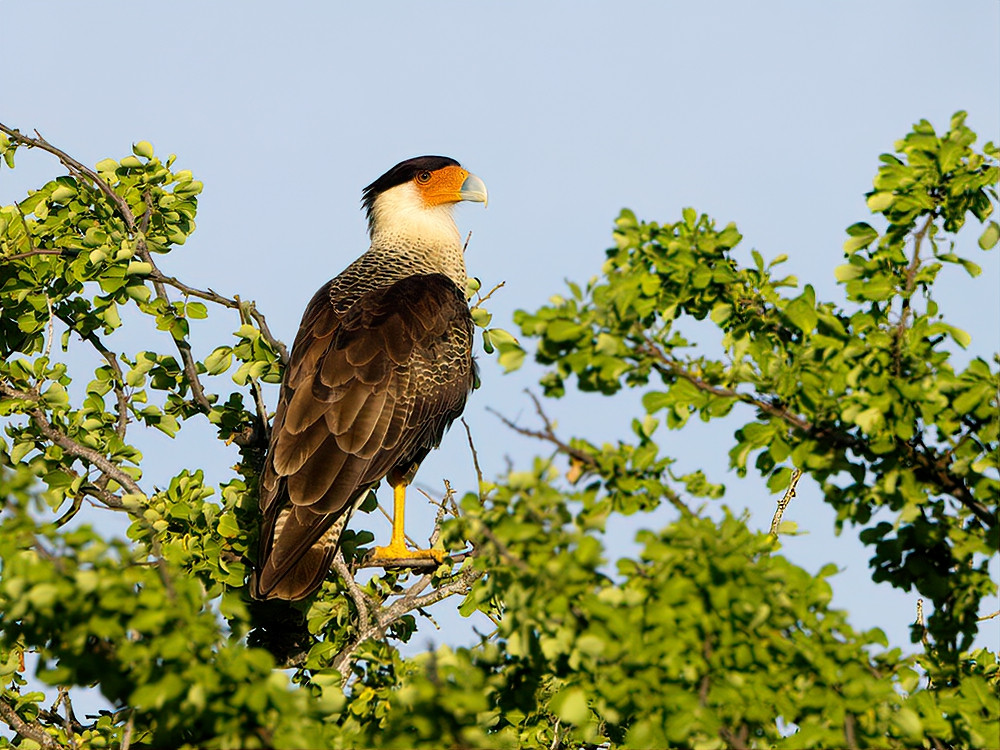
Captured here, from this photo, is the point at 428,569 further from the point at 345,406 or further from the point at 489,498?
the point at 489,498

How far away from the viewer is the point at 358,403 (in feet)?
19.0

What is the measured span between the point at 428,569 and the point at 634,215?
3.16 m

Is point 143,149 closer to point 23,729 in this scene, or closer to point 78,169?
point 78,169

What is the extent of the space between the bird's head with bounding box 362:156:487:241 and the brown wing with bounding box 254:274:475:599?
3.42ft

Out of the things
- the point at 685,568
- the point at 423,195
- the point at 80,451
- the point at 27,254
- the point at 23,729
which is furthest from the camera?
the point at 423,195

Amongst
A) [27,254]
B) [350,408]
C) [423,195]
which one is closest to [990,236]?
[350,408]

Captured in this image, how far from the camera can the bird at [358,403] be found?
522 cm

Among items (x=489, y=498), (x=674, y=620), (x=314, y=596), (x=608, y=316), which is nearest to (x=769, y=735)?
(x=674, y=620)

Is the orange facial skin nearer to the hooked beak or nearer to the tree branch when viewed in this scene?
the hooked beak

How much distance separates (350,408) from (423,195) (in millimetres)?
2600

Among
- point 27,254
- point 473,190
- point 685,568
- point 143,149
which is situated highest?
point 473,190

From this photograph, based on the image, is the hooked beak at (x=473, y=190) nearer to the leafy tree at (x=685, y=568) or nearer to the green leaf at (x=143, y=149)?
the green leaf at (x=143, y=149)

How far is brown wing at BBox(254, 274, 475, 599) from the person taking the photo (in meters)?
5.19

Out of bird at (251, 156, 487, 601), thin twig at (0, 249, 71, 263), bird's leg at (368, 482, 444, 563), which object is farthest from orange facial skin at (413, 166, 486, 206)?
thin twig at (0, 249, 71, 263)
